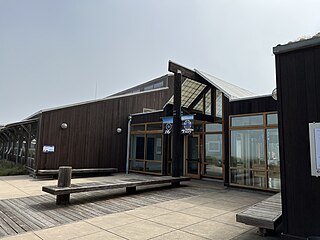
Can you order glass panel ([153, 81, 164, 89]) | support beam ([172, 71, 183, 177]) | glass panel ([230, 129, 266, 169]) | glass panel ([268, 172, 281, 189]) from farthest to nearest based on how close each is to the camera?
glass panel ([153, 81, 164, 89])
support beam ([172, 71, 183, 177])
glass panel ([230, 129, 266, 169])
glass panel ([268, 172, 281, 189])

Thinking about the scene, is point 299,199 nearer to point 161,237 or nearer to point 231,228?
point 231,228

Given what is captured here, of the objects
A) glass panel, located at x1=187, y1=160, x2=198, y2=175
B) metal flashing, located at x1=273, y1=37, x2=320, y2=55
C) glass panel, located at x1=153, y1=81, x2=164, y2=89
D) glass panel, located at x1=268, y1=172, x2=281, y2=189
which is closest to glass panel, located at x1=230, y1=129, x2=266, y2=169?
glass panel, located at x1=268, y1=172, x2=281, y2=189

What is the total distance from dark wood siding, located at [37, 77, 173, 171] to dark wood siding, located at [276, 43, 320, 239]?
9180 mm

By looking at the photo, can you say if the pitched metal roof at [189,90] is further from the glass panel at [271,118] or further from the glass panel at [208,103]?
the glass panel at [271,118]

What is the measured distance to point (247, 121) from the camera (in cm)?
771

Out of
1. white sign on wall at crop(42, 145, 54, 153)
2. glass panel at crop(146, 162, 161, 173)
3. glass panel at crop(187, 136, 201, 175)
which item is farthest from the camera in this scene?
glass panel at crop(146, 162, 161, 173)

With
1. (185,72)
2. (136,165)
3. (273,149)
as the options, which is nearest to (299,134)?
(273,149)

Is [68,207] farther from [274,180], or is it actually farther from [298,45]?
[274,180]

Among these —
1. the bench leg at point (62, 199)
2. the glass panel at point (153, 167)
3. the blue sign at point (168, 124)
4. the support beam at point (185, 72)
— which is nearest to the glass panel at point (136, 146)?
the glass panel at point (153, 167)

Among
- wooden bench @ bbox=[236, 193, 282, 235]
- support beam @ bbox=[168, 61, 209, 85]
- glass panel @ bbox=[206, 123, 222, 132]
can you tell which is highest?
support beam @ bbox=[168, 61, 209, 85]

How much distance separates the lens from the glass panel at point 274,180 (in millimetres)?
6820

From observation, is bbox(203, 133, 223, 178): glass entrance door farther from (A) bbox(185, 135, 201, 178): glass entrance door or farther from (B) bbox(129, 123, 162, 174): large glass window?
(B) bbox(129, 123, 162, 174): large glass window

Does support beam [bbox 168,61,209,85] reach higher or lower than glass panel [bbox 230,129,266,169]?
higher

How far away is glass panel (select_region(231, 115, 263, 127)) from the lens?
745 centimetres
